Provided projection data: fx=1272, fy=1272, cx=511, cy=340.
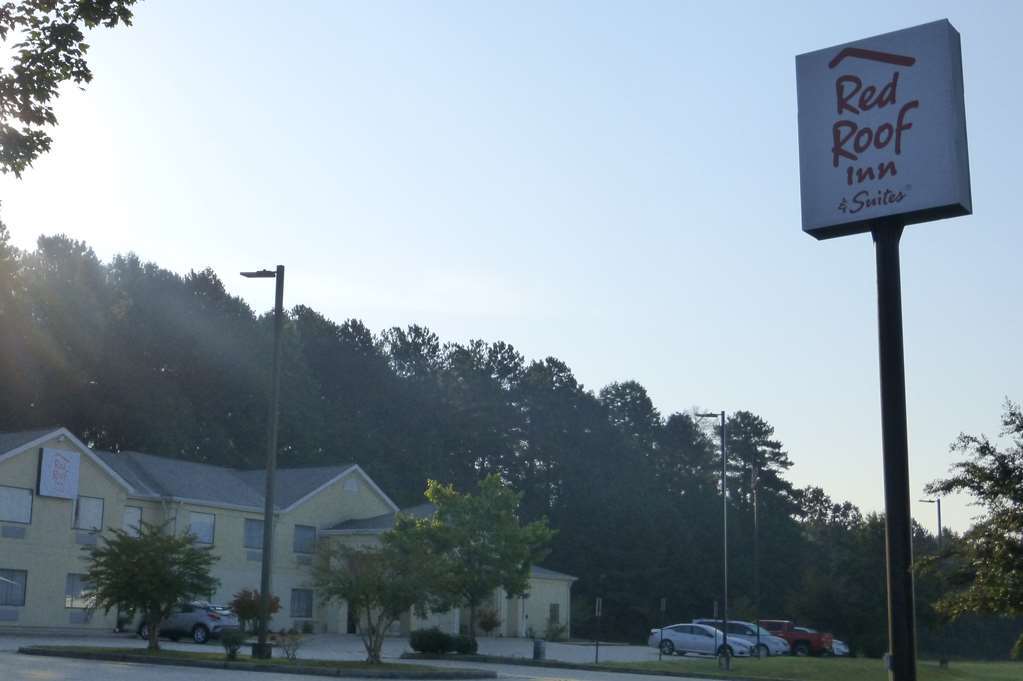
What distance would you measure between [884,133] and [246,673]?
18286 mm

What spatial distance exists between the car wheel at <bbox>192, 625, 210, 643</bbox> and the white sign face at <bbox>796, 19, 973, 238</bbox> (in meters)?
33.0

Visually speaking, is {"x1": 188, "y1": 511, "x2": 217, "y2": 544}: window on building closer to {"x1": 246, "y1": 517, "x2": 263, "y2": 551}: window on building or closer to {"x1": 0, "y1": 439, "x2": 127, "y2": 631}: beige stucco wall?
{"x1": 246, "y1": 517, "x2": 263, "y2": 551}: window on building

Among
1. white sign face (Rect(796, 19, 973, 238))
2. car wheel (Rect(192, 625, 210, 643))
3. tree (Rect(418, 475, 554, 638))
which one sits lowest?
car wheel (Rect(192, 625, 210, 643))

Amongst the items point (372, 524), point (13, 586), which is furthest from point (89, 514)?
point (372, 524)

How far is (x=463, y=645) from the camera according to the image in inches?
1682

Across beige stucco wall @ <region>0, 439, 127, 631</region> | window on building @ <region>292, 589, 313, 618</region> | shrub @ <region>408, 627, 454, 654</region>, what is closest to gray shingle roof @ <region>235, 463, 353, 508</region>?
window on building @ <region>292, 589, 313, 618</region>

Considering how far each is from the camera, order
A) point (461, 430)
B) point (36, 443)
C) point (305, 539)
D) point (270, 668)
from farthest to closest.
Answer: point (461, 430) → point (305, 539) → point (36, 443) → point (270, 668)

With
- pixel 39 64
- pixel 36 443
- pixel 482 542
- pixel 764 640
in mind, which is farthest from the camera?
pixel 764 640

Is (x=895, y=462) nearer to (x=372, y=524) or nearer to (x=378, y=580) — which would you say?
→ (x=378, y=580)

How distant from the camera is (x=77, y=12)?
16062 millimetres

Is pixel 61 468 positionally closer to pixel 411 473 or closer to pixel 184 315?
pixel 184 315

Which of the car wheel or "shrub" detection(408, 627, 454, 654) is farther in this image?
the car wheel

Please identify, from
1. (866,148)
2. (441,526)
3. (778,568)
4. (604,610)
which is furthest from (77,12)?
(778,568)

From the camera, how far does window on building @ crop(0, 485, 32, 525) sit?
4666cm
